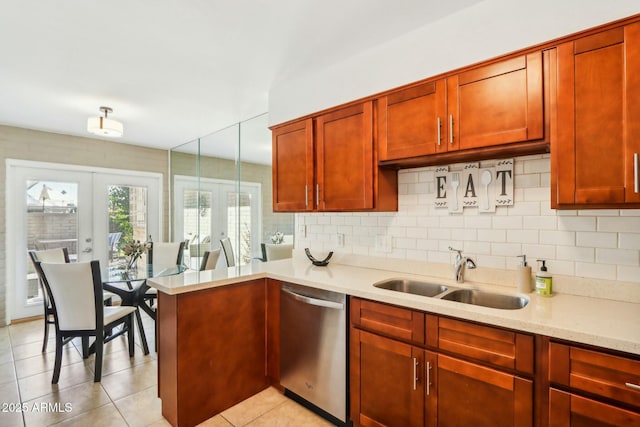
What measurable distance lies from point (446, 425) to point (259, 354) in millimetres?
1343

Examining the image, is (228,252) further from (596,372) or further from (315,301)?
(596,372)

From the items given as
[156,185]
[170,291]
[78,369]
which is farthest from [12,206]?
[170,291]

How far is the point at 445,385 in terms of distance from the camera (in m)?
1.52

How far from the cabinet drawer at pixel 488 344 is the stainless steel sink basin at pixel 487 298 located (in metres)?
0.32

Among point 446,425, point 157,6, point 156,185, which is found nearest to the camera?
point 446,425

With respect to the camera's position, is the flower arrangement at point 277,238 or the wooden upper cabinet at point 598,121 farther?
the flower arrangement at point 277,238

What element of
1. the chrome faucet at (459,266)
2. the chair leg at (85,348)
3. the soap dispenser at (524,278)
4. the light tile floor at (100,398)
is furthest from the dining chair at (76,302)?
the soap dispenser at (524,278)

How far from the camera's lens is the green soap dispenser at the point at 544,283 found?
1664mm

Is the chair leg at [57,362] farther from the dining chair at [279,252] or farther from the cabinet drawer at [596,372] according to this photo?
the cabinet drawer at [596,372]

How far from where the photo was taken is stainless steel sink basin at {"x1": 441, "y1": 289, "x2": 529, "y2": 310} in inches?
67.9

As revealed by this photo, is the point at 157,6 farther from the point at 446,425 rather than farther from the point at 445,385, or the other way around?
the point at 446,425

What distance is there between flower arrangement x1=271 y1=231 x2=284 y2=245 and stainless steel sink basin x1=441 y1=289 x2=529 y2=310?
82.4 inches

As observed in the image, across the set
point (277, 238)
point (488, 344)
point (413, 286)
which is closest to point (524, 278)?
point (488, 344)

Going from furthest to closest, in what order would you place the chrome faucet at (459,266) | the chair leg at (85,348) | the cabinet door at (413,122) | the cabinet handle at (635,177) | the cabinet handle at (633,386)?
the chair leg at (85,348), the chrome faucet at (459,266), the cabinet door at (413,122), the cabinet handle at (635,177), the cabinet handle at (633,386)
